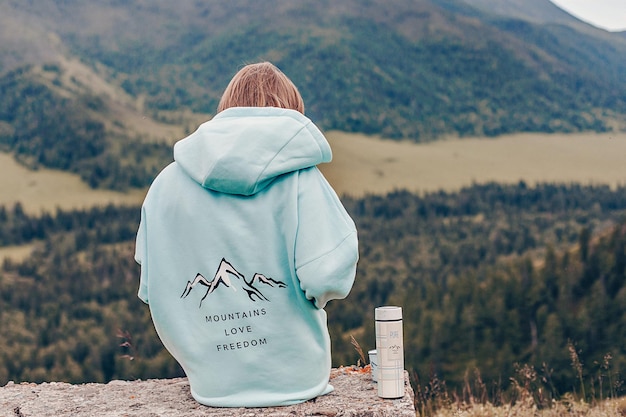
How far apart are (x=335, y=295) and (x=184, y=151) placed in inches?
43.0

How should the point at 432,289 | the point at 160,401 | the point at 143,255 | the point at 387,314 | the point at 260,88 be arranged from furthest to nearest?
the point at 432,289, the point at 160,401, the point at 143,255, the point at 260,88, the point at 387,314

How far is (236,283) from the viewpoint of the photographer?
12.9 feet

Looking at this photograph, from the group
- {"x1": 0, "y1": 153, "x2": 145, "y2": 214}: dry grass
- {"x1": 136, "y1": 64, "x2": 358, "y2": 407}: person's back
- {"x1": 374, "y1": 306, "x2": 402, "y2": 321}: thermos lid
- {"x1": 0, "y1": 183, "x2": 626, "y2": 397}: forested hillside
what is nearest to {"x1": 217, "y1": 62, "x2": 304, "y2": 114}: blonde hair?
{"x1": 136, "y1": 64, "x2": 358, "y2": 407}: person's back

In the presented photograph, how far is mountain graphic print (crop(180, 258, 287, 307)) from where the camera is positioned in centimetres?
392

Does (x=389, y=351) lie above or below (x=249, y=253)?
below

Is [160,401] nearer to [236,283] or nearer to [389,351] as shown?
[236,283]

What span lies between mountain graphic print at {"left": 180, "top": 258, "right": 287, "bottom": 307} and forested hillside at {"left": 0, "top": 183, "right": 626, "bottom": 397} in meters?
1.61

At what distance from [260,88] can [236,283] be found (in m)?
1.04

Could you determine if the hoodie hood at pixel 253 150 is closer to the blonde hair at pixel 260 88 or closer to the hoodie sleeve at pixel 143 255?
the blonde hair at pixel 260 88

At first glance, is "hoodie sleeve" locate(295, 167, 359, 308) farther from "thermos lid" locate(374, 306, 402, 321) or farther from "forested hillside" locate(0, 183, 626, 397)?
"forested hillside" locate(0, 183, 626, 397)

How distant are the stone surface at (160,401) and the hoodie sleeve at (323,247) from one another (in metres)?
0.62

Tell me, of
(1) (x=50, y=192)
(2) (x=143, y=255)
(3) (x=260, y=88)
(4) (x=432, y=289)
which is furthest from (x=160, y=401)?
(1) (x=50, y=192)

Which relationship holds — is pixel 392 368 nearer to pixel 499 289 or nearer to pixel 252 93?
pixel 252 93

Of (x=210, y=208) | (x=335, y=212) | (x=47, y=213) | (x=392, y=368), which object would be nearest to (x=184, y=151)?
(x=210, y=208)
